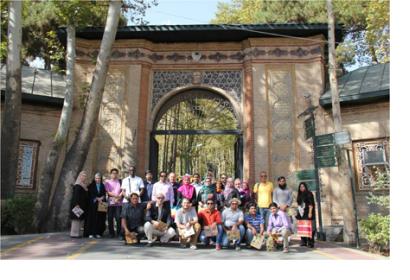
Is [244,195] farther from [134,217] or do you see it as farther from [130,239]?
[130,239]

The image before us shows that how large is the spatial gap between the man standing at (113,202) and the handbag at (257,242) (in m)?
3.34

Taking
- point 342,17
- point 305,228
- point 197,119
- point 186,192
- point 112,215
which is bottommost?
point 305,228

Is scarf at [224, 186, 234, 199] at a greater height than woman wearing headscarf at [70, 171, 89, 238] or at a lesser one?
greater

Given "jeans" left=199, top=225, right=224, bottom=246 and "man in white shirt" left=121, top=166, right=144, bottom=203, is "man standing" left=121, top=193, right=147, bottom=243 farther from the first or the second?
"jeans" left=199, top=225, right=224, bottom=246

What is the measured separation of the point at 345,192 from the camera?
33.4ft

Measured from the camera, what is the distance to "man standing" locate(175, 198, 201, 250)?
8359 mm

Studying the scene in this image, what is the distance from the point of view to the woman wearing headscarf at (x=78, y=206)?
927cm

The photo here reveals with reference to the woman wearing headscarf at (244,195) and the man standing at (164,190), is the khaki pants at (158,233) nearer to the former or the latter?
the man standing at (164,190)

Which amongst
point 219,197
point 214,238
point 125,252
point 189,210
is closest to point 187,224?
point 189,210

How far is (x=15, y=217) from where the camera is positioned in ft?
32.4

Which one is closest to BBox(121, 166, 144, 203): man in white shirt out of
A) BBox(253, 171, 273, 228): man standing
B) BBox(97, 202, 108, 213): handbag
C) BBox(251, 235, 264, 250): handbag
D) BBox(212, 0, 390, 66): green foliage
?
BBox(97, 202, 108, 213): handbag

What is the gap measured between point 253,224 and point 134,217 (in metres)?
2.57

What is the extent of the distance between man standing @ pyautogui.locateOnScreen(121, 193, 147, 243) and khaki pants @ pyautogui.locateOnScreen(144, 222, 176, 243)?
8.5 inches
